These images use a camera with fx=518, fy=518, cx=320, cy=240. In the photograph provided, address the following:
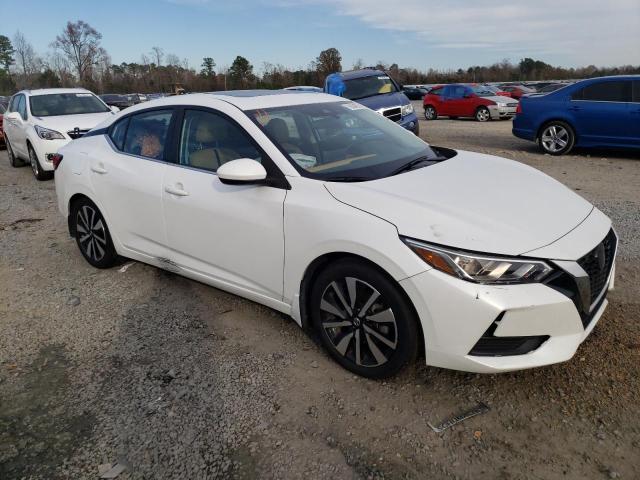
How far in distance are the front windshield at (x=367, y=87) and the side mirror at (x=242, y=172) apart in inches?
378

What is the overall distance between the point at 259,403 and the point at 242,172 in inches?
52.5

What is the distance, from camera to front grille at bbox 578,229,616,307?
2.67 metres

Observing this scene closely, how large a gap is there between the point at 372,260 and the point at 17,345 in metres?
2.63

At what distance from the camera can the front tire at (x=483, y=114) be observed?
821 inches

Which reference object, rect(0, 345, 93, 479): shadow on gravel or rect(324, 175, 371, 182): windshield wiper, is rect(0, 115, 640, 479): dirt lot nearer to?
rect(0, 345, 93, 479): shadow on gravel

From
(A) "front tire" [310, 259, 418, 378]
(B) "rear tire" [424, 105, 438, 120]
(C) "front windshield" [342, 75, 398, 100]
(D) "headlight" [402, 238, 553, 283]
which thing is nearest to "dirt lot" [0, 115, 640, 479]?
(A) "front tire" [310, 259, 418, 378]

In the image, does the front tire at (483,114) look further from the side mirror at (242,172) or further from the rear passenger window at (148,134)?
the side mirror at (242,172)

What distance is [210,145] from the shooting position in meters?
3.69

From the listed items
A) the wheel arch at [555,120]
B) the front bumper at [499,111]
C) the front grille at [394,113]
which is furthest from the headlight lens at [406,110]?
the front bumper at [499,111]

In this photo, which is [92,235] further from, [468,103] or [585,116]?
[468,103]

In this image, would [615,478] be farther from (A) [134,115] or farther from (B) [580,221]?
(A) [134,115]

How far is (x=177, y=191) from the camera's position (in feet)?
12.2

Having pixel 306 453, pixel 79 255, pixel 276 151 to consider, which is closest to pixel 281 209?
pixel 276 151

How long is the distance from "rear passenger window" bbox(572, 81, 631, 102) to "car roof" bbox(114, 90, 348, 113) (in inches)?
300
